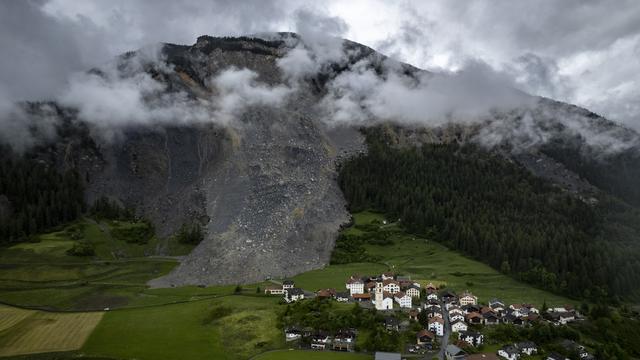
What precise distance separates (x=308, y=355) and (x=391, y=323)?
1741cm

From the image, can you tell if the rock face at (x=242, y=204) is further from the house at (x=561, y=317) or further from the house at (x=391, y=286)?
the house at (x=561, y=317)

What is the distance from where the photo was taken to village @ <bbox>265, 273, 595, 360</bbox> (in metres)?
87.4

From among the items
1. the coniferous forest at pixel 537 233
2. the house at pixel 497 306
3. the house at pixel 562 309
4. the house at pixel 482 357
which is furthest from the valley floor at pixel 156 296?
the house at pixel 482 357

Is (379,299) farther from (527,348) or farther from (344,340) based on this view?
(527,348)

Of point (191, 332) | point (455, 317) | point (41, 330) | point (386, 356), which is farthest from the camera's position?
point (455, 317)

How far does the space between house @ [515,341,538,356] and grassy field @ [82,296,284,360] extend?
125 feet

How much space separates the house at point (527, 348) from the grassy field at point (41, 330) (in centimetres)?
6935

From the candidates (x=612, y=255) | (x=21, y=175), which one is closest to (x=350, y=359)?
(x=612, y=255)

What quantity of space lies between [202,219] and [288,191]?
27491 mm

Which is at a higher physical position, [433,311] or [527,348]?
[433,311]

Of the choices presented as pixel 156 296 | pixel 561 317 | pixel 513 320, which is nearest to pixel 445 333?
pixel 513 320

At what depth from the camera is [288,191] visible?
A: 568 feet

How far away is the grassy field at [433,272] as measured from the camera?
12712 cm

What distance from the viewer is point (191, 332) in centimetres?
9638
